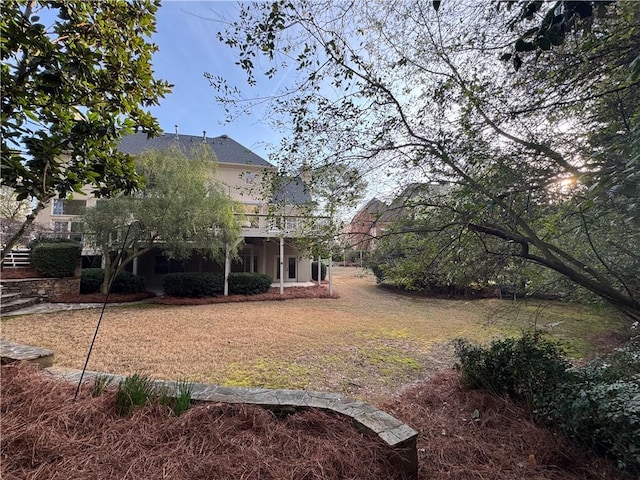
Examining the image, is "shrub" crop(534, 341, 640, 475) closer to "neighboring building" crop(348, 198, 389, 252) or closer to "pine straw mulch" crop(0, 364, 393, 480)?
"pine straw mulch" crop(0, 364, 393, 480)

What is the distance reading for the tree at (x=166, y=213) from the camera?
32.0ft

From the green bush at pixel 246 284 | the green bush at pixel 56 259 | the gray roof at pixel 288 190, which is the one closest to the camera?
the gray roof at pixel 288 190

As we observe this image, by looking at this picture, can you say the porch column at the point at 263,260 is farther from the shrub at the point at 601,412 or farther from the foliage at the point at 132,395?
the shrub at the point at 601,412

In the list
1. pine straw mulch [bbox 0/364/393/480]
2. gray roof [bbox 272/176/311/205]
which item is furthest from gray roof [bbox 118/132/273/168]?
pine straw mulch [bbox 0/364/393/480]

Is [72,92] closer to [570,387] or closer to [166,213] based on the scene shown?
[570,387]

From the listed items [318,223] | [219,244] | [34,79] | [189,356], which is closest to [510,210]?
[318,223]

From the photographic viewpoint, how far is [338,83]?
3.21 metres

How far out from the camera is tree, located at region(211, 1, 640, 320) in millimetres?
2562

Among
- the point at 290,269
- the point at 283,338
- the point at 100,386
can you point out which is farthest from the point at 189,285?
the point at 100,386

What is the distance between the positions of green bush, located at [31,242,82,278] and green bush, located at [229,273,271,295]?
18.5ft

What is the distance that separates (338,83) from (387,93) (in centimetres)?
55

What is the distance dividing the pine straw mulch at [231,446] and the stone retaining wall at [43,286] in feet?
30.7

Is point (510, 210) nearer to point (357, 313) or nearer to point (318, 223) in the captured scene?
point (318, 223)

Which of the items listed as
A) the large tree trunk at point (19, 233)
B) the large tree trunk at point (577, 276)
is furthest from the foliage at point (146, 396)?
the large tree trunk at point (577, 276)
